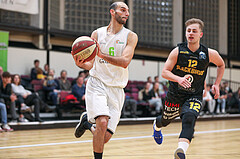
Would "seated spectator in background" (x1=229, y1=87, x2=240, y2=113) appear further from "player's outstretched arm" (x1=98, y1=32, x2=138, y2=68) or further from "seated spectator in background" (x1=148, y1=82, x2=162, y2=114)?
"player's outstretched arm" (x1=98, y1=32, x2=138, y2=68)

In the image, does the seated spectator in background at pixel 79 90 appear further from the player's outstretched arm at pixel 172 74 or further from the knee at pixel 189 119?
the knee at pixel 189 119

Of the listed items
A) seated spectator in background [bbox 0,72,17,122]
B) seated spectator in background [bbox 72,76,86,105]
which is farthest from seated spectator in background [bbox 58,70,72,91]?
seated spectator in background [bbox 0,72,17,122]

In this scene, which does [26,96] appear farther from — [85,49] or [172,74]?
[85,49]

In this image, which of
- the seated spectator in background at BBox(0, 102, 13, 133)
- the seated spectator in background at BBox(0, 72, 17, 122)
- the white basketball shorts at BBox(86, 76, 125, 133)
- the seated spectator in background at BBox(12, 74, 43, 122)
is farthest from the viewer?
the seated spectator in background at BBox(12, 74, 43, 122)

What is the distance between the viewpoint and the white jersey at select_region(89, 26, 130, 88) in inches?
149

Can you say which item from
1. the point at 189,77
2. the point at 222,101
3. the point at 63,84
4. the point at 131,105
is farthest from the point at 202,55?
the point at 222,101

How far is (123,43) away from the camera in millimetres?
3836

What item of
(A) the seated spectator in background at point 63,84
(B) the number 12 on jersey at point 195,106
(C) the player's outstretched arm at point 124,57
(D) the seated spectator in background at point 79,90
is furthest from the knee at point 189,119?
(A) the seated spectator in background at point 63,84

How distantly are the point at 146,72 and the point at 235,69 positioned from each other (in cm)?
636

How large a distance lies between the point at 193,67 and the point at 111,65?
3.46 ft

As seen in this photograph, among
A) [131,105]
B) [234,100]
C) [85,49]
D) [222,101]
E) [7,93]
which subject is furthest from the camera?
[234,100]

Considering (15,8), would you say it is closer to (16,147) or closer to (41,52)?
(41,52)

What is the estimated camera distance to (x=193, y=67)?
4.21 m

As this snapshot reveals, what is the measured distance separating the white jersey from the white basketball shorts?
2.5 inches
